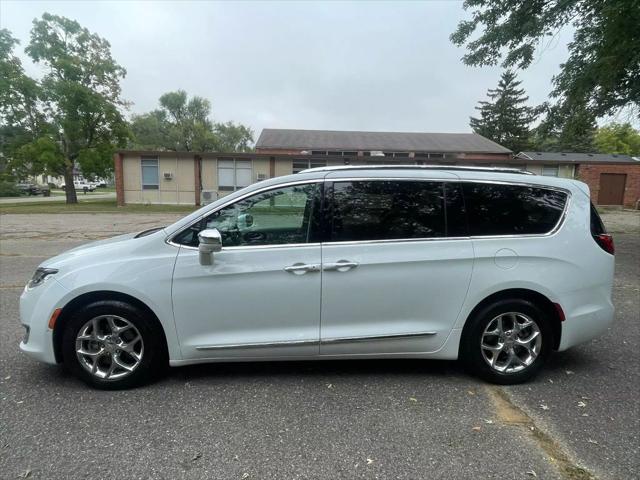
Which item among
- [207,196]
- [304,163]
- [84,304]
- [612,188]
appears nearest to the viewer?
[84,304]

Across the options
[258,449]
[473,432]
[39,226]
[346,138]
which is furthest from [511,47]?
[346,138]

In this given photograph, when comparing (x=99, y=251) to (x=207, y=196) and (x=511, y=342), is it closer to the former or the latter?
(x=511, y=342)

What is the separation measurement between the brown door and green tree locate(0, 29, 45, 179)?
39155 millimetres

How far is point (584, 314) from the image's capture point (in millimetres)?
3416

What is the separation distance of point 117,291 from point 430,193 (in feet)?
8.56

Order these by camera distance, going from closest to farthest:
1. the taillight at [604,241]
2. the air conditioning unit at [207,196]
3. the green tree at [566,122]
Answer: the taillight at [604,241] < the green tree at [566,122] < the air conditioning unit at [207,196]

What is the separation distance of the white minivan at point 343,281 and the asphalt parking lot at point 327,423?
258 mm

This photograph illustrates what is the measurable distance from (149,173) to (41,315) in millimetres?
24577

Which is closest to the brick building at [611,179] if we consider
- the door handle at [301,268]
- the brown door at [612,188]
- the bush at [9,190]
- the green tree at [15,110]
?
the brown door at [612,188]

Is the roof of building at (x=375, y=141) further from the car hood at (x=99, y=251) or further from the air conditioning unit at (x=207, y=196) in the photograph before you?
the car hood at (x=99, y=251)

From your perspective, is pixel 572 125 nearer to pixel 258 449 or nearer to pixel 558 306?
pixel 558 306

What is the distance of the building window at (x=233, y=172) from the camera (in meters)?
25.6

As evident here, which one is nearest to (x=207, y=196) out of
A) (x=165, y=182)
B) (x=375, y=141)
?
(x=165, y=182)

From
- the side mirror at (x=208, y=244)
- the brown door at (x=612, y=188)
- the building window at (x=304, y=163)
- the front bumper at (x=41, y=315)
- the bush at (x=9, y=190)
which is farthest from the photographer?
the bush at (x=9, y=190)
